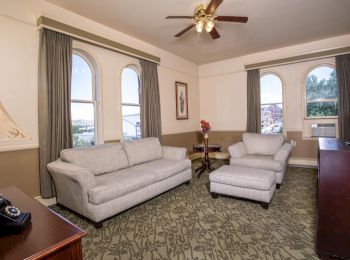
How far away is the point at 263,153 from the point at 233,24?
2533mm

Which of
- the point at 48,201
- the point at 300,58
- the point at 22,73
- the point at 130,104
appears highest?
the point at 300,58

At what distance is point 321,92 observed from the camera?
191 inches

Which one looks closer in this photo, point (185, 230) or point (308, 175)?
point (185, 230)

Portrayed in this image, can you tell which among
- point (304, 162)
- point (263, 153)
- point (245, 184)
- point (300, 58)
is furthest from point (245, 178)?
point (300, 58)

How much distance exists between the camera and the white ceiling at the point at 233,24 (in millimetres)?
3148

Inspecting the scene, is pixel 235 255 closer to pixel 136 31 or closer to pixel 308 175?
pixel 308 175

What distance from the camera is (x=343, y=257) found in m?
1.71

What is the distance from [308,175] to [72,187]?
433 centimetres

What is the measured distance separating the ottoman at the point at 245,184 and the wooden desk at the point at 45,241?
2.37m

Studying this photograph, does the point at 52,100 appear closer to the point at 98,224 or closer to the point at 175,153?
the point at 98,224

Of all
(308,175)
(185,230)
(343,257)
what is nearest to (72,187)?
(185,230)

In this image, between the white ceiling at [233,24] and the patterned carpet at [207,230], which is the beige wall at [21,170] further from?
the white ceiling at [233,24]

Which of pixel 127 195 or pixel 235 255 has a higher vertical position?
pixel 127 195

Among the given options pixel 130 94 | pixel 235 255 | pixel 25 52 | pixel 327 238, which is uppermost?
pixel 25 52
